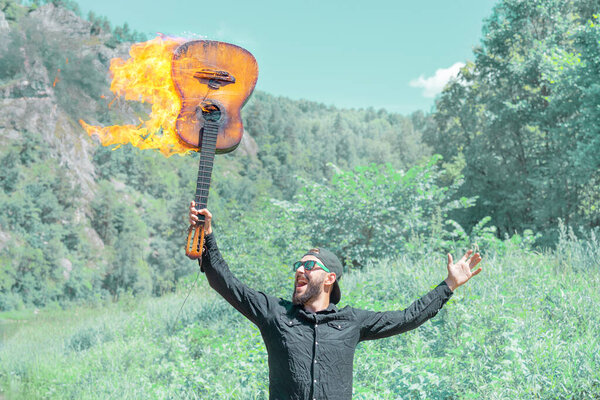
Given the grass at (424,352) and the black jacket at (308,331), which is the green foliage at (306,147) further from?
the black jacket at (308,331)

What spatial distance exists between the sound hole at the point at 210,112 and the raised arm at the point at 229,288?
611 millimetres

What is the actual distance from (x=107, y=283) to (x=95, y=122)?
3049 cm

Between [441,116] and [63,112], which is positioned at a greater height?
[63,112]

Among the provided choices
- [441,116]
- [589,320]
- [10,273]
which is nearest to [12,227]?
[10,273]

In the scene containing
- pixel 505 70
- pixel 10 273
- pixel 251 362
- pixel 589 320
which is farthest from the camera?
pixel 10 273

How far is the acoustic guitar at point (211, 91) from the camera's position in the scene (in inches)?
109

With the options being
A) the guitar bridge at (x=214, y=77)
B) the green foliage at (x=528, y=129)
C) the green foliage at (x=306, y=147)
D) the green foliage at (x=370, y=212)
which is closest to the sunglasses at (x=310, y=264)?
the guitar bridge at (x=214, y=77)

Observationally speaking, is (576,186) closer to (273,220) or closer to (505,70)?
(505,70)

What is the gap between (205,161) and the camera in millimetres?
2648

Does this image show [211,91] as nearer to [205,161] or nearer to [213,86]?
[213,86]

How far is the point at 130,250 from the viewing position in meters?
A: 51.7

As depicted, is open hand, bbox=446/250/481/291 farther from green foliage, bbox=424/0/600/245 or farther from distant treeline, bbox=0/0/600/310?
green foliage, bbox=424/0/600/245

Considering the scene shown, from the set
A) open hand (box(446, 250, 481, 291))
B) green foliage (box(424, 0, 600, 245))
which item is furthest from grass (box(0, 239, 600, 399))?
green foliage (box(424, 0, 600, 245))

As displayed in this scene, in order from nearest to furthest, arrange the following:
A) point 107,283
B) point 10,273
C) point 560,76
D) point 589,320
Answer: point 589,320, point 560,76, point 10,273, point 107,283
